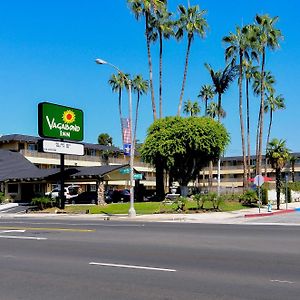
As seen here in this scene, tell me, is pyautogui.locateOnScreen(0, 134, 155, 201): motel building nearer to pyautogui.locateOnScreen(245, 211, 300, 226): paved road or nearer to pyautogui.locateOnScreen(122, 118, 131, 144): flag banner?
pyautogui.locateOnScreen(122, 118, 131, 144): flag banner

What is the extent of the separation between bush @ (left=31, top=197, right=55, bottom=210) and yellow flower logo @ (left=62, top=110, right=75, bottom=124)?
700cm

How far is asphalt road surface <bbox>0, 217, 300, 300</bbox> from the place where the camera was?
8.20 metres

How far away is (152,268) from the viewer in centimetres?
1061

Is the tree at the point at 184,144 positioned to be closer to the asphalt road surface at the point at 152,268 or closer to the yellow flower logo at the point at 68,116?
the yellow flower logo at the point at 68,116

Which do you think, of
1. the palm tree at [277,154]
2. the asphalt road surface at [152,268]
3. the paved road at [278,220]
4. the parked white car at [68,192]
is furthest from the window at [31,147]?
the asphalt road surface at [152,268]

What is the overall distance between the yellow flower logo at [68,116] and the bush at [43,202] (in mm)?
7000

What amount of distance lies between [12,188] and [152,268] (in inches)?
1866

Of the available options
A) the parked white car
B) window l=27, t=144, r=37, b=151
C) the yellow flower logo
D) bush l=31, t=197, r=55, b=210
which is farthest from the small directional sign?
window l=27, t=144, r=37, b=151

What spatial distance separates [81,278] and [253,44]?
51567mm

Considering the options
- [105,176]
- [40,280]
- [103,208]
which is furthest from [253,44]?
[40,280]

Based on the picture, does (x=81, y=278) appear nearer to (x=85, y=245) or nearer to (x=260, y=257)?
(x=260, y=257)

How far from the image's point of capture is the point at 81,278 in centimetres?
955

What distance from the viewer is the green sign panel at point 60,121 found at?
4156cm

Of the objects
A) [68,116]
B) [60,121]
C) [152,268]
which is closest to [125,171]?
[68,116]
